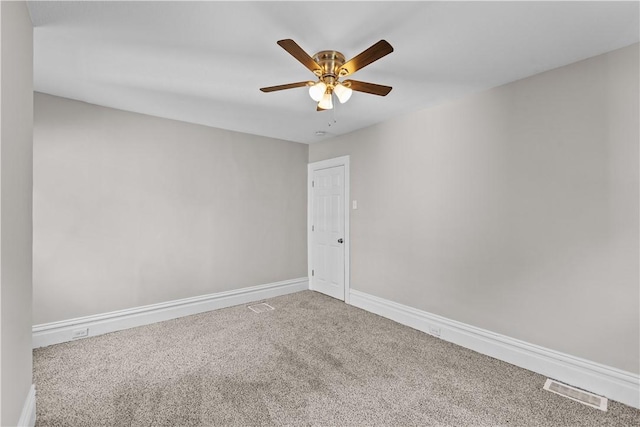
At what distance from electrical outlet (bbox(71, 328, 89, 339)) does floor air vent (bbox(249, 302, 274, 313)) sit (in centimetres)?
175

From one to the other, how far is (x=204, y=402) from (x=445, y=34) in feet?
9.67

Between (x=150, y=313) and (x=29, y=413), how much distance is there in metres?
1.77

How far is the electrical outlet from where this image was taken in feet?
9.84

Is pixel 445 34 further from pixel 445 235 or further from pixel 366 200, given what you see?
pixel 366 200

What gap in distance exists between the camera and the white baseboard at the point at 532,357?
2051 millimetres

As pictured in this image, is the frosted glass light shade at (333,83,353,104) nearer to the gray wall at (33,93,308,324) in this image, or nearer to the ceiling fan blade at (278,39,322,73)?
the ceiling fan blade at (278,39,322,73)

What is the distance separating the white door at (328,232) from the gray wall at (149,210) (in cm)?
31

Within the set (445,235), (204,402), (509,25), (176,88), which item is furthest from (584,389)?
(176,88)

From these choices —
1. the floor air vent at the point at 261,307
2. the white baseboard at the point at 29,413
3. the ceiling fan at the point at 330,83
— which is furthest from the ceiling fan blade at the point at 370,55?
the floor air vent at the point at 261,307

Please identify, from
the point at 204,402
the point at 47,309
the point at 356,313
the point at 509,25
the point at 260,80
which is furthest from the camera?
the point at 356,313

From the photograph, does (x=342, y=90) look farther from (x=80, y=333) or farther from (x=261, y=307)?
(x=80, y=333)

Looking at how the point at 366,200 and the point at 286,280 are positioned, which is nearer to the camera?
the point at 366,200

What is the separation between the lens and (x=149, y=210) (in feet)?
11.6

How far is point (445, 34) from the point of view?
1.92 meters
